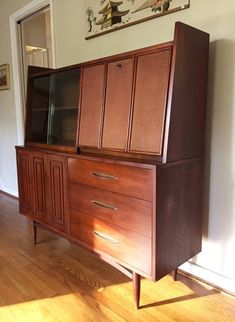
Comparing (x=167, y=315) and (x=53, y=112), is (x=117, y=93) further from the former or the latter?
(x=167, y=315)

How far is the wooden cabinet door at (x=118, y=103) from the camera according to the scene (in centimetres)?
163

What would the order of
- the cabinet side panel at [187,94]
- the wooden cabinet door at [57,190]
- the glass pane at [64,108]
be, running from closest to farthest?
1. the cabinet side panel at [187,94]
2. the wooden cabinet door at [57,190]
3. the glass pane at [64,108]

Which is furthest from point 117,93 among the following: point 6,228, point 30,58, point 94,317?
point 30,58

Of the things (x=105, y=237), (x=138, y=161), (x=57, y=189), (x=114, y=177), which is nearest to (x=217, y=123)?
(x=138, y=161)

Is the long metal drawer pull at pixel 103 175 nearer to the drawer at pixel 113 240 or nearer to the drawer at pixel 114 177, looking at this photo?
the drawer at pixel 114 177

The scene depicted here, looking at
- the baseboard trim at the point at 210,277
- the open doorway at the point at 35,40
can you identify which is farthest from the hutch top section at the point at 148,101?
the open doorway at the point at 35,40

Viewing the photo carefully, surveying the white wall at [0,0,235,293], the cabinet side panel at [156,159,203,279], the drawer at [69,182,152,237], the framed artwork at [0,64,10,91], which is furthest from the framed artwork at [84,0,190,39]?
the framed artwork at [0,64,10,91]

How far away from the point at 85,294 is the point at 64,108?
4.54 feet

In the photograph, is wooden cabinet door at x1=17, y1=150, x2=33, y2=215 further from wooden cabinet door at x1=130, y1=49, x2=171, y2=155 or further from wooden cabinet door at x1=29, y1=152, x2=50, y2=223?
wooden cabinet door at x1=130, y1=49, x2=171, y2=155

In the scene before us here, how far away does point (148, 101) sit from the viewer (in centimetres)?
152

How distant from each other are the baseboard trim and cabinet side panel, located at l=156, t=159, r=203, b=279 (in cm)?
19

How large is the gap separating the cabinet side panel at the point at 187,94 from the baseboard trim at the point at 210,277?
0.78 metres

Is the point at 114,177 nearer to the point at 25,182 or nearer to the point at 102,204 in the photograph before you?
the point at 102,204

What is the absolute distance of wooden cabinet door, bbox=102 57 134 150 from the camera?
163cm
